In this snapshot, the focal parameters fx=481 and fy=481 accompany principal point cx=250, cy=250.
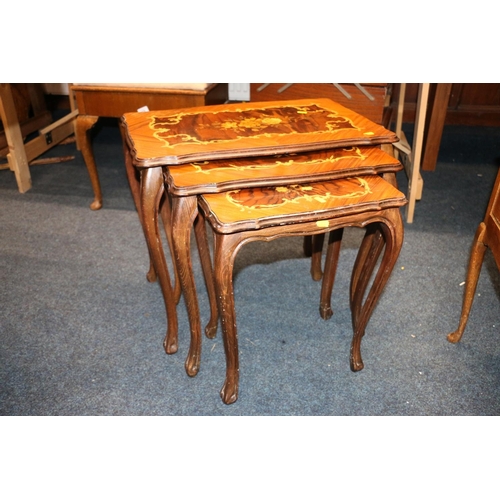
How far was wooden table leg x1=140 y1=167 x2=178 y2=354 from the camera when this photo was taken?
1331 mm

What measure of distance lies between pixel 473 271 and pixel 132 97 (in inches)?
62.3

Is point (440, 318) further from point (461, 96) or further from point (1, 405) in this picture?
point (461, 96)

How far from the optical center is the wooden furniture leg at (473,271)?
150 centimetres

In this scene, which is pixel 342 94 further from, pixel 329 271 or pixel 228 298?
pixel 228 298

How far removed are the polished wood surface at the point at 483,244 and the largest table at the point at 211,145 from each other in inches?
13.7

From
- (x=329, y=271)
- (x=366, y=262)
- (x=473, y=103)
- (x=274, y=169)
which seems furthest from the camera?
(x=473, y=103)

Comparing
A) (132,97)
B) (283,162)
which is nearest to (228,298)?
(283,162)

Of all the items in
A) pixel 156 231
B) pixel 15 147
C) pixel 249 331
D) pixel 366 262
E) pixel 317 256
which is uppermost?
pixel 156 231

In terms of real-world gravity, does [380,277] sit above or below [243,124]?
below

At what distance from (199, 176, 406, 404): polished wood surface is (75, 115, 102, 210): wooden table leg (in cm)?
128

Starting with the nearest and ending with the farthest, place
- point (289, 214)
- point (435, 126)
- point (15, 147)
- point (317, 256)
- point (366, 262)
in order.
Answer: point (289, 214), point (366, 262), point (317, 256), point (15, 147), point (435, 126)

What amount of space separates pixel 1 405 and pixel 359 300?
45.0 inches

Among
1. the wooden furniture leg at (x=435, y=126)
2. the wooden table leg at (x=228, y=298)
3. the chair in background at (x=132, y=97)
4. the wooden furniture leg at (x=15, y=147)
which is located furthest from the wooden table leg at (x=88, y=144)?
the wooden furniture leg at (x=435, y=126)

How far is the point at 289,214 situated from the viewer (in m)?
1.13
